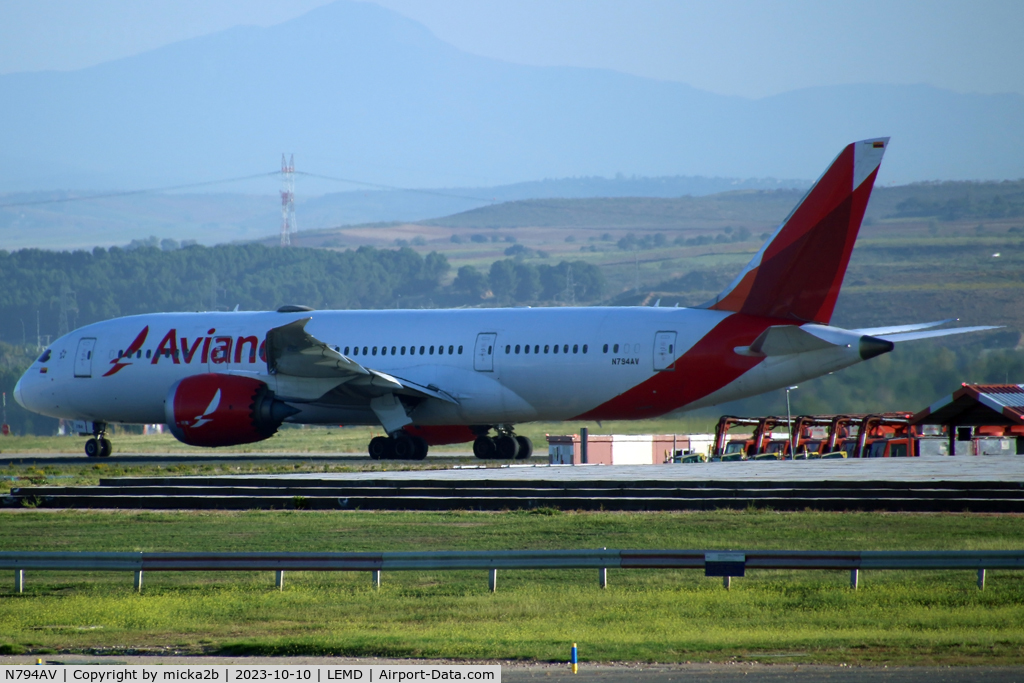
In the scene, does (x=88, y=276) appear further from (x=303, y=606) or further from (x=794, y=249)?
(x=303, y=606)

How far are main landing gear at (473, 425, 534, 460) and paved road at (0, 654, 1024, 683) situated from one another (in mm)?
24177

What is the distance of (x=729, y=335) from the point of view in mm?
29672

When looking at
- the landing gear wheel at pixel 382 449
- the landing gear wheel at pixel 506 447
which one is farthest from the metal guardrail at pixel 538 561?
the landing gear wheel at pixel 506 447

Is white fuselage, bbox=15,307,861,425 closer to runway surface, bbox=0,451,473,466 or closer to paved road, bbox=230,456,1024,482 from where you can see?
runway surface, bbox=0,451,473,466

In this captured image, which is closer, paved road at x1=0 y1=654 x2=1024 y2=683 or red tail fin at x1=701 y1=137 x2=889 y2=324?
paved road at x1=0 y1=654 x2=1024 y2=683

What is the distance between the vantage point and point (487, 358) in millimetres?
32469

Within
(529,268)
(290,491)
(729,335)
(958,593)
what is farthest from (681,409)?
(529,268)

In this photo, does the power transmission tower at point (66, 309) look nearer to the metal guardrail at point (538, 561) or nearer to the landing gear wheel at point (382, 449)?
the landing gear wheel at point (382, 449)

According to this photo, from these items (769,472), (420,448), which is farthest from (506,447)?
(769,472)

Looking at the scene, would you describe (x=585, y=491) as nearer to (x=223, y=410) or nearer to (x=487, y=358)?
(x=487, y=358)

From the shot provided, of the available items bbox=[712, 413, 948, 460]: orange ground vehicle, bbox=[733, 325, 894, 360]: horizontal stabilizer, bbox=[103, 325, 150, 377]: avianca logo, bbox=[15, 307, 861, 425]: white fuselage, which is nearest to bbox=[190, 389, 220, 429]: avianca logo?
bbox=[15, 307, 861, 425]: white fuselage

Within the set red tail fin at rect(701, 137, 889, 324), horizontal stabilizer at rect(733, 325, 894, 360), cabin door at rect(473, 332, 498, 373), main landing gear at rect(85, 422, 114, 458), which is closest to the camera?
horizontal stabilizer at rect(733, 325, 894, 360)

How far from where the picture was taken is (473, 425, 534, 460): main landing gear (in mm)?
34844

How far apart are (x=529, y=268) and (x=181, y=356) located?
530 feet
